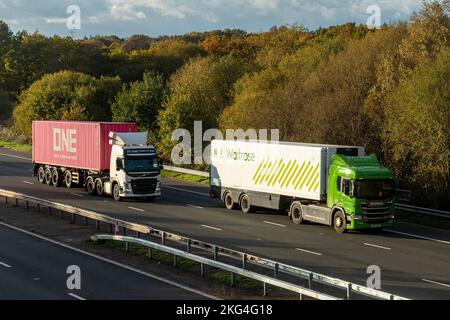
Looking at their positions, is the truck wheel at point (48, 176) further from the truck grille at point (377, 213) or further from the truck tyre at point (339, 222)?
the truck grille at point (377, 213)

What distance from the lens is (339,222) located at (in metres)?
29.2

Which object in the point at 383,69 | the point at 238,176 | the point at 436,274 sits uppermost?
the point at 383,69

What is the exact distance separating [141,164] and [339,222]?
1284 cm

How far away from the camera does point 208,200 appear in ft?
128

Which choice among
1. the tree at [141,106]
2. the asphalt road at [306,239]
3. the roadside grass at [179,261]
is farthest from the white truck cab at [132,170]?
the tree at [141,106]

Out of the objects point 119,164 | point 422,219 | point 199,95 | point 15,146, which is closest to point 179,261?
point 422,219

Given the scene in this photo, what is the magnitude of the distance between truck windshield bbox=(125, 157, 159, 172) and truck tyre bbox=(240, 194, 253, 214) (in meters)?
5.74

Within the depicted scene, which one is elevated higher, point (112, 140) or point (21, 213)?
point (112, 140)

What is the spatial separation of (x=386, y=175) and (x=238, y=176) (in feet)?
28.4

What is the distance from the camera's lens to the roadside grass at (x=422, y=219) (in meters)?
32.2

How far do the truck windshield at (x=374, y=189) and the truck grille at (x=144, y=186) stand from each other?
1303 cm

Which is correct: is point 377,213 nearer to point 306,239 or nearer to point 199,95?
point 306,239

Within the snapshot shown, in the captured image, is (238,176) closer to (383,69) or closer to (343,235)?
(343,235)
